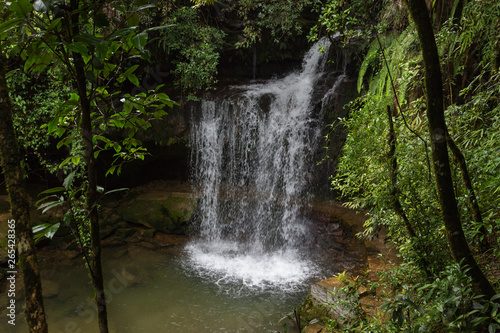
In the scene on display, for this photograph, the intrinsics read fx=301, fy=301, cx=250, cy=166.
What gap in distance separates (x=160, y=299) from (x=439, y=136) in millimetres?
5115

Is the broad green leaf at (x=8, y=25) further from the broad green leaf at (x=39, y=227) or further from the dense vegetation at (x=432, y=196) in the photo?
the dense vegetation at (x=432, y=196)

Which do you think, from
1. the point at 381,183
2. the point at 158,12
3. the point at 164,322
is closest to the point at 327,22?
the point at 381,183

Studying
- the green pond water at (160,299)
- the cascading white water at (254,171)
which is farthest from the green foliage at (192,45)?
the green pond water at (160,299)

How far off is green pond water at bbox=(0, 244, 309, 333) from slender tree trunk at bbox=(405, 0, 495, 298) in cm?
322

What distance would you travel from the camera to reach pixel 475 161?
2291mm

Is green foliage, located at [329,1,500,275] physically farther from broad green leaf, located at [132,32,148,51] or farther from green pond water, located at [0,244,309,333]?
green pond water, located at [0,244,309,333]

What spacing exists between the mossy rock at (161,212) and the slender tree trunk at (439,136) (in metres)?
6.68

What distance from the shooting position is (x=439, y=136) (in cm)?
180

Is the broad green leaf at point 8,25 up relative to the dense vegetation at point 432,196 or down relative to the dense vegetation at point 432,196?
up

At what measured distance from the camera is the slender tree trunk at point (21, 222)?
1.44 meters

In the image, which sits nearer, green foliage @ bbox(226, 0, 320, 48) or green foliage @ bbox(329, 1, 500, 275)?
green foliage @ bbox(329, 1, 500, 275)

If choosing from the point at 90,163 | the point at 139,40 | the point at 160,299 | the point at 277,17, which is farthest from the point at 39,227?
the point at 277,17

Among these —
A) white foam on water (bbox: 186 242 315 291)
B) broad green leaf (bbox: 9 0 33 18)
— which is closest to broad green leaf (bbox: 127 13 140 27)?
broad green leaf (bbox: 9 0 33 18)

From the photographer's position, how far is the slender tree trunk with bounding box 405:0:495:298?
5.62 ft
